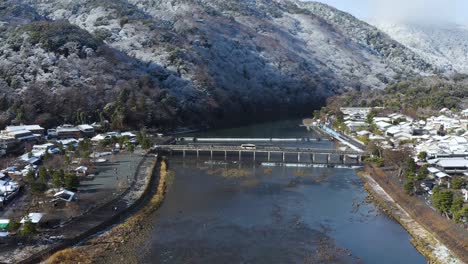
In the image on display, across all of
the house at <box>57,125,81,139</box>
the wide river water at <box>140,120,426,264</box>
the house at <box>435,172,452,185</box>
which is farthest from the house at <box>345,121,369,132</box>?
the house at <box>57,125,81,139</box>

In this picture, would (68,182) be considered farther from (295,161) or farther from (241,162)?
(295,161)

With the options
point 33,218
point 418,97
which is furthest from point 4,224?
point 418,97

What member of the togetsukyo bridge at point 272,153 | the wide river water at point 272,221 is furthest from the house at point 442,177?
the togetsukyo bridge at point 272,153

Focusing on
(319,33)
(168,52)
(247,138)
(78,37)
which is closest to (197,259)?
(247,138)

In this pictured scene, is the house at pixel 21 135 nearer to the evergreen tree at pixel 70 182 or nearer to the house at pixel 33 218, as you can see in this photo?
the evergreen tree at pixel 70 182

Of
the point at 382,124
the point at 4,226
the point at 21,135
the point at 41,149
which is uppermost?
the point at 21,135

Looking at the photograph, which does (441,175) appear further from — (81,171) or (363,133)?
(81,171)
